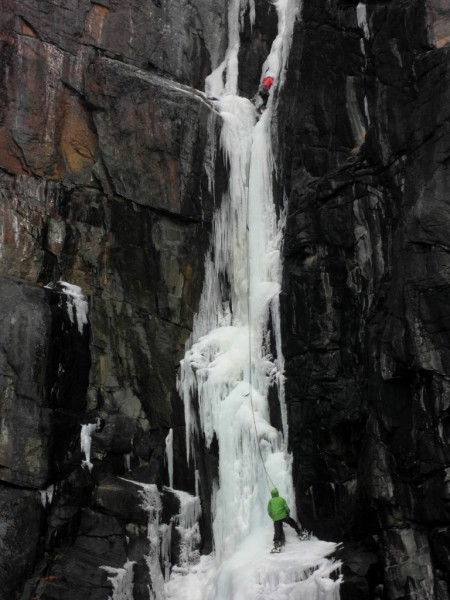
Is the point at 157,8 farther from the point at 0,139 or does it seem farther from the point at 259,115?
the point at 0,139

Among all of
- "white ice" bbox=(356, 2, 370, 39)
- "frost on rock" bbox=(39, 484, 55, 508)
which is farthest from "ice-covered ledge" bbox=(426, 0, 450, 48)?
"frost on rock" bbox=(39, 484, 55, 508)

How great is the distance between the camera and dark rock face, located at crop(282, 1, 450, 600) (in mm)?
10078

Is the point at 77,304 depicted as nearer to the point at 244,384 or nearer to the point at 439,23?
the point at 244,384

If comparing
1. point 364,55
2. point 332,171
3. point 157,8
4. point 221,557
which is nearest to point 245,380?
point 221,557

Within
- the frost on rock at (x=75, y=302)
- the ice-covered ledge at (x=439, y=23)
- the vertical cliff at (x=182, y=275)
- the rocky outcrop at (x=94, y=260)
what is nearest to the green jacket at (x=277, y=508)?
the vertical cliff at (x=182, y=275)

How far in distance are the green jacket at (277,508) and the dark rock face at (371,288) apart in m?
0.93

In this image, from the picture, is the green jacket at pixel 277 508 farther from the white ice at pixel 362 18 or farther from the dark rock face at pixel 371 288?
the white ice at pixel 362 18

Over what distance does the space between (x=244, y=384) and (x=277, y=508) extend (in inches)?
125

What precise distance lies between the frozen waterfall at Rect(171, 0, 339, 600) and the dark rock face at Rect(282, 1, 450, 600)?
25.7 inches

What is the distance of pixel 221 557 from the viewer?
13070mm

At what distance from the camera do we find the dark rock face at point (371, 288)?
33.1ft

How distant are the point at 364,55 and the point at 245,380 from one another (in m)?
7.33

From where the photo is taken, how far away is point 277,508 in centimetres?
1173

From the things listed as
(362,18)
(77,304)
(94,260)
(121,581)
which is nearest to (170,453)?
(121,581)
